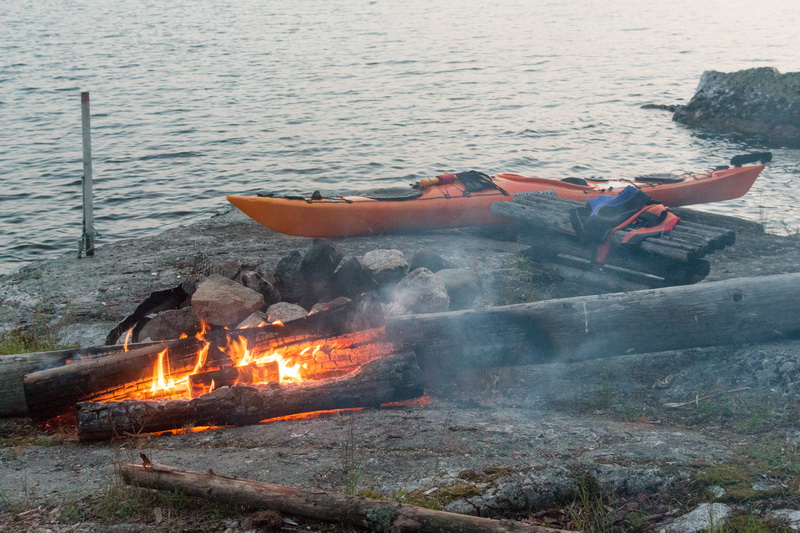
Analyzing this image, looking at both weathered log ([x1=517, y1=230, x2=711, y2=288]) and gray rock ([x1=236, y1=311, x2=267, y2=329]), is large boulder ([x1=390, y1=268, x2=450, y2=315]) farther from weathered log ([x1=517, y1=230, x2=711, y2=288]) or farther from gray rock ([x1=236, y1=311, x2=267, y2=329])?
weathered log ([x1=517, y1=230, x2=711, y2=288])

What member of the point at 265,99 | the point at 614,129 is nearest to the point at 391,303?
the point at 614,129

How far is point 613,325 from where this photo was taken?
477cm

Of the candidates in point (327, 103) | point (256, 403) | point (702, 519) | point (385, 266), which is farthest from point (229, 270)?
point (327, 103)

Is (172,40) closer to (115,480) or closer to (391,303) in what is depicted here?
(391,303)

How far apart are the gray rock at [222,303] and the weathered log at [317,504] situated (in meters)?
1.95

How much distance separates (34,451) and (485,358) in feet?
8.92

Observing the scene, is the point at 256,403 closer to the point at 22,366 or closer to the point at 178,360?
the point at 178,360

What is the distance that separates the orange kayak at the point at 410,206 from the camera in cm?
853

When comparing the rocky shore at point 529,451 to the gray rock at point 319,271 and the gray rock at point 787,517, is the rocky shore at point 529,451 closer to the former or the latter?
the gray rock at point 787,517

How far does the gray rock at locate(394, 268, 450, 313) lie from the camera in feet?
17.9

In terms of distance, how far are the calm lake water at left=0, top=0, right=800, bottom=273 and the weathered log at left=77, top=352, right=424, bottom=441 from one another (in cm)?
585

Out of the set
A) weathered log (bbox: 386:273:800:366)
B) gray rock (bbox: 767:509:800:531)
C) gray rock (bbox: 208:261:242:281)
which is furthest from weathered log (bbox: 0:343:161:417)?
gray rock (bbox: 767:509:800:531)

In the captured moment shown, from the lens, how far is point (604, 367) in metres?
5.07

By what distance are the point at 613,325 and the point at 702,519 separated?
179 centimetres
